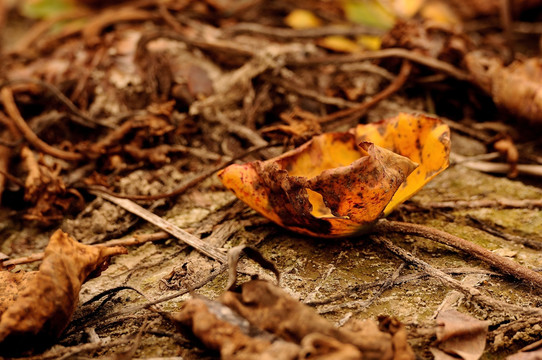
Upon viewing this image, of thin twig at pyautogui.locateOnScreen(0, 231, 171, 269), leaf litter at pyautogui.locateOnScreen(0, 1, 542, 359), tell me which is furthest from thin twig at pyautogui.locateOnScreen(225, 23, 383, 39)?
thin twig at pyautogui.locateOnScreen(0, 231, 171, 269)

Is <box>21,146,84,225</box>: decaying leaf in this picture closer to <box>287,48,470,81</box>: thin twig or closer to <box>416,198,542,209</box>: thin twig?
<box>287,48,470,81</box>: thin twig

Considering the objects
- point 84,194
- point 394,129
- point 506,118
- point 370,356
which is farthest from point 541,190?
point 84,194

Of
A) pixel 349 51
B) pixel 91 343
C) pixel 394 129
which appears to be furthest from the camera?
pixel 349 51

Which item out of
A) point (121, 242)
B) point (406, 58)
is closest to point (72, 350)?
point (121, 242)

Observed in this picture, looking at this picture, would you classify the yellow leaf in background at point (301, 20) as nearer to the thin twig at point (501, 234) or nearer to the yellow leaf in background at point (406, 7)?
the yellow leaf in background at point (406, 7)

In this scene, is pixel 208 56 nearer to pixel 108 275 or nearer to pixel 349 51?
pixel 349 51

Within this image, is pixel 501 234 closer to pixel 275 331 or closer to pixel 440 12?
pixel 275 331
